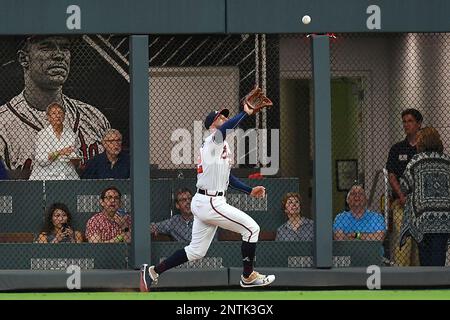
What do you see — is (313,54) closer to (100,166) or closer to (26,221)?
(100,166)

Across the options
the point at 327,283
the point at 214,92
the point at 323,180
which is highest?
the point at 214,92

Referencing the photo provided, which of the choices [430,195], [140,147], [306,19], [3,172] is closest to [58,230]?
[3,172]

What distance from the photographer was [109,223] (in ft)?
47.2

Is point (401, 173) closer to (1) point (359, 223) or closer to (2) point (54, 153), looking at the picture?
(1) point (359, 223)

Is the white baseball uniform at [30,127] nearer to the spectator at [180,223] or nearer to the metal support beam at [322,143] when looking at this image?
the spectator at [180,223]

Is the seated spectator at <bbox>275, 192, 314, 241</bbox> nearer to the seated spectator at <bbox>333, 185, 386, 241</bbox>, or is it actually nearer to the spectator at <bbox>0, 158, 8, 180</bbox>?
the seated spectator at <bbox>333, 185, 386, 241</bbox>

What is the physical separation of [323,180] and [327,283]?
1101mm

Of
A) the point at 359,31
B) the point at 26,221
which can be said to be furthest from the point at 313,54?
the point at 26,221

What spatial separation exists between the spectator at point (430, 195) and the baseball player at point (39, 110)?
4.15m

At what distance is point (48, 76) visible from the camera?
16.7 m

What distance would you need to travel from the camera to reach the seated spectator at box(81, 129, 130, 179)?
1470 centimetres

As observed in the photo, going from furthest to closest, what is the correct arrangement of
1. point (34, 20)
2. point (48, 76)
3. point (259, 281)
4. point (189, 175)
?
1. point (48, 76)
2. point (189, 175)
3. point (34, 20)
4. point (259, 281)

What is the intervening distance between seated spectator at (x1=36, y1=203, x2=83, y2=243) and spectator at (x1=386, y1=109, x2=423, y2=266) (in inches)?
141

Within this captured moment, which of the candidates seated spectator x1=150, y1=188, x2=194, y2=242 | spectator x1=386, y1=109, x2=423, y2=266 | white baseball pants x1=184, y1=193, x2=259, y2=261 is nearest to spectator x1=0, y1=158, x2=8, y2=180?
seated spectator x1=150, y1=188, x2=194, y2=242
